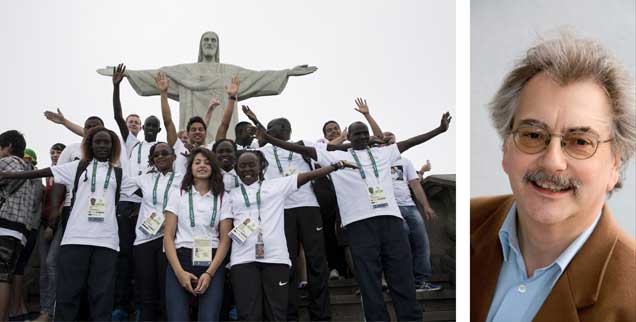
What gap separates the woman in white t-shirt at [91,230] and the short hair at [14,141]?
154 millimetres

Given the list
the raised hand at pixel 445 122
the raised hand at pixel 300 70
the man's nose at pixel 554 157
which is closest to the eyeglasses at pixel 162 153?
the raised hand at pixel 300 70

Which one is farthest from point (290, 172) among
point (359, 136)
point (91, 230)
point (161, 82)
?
point (91, 230)

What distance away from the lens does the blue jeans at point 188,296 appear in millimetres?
4969

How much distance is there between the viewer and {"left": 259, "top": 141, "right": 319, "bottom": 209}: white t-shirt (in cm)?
538

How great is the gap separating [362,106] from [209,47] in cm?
116

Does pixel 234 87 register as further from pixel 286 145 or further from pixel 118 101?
pixel 118 101

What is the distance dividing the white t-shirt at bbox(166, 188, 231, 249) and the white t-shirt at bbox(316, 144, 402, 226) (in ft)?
2.58

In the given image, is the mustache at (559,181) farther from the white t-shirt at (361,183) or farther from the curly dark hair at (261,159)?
the curly dark hair at (261,159)

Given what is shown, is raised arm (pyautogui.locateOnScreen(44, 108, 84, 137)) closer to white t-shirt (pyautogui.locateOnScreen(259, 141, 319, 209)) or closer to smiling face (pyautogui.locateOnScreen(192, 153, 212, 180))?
smiling face (pyautogui.locateOnScreen(192, 153, 212, 180))

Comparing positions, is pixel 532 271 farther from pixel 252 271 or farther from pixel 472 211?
pixel 252 271

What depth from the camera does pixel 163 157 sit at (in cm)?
528

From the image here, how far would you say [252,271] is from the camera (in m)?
5.02

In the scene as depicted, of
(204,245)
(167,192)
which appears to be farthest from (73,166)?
(204,245)

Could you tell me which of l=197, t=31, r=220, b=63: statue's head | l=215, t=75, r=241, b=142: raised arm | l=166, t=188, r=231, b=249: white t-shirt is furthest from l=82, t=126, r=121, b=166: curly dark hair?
l=197, t=31, r=220, b=63: statue's head
